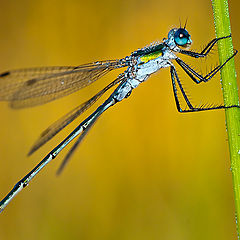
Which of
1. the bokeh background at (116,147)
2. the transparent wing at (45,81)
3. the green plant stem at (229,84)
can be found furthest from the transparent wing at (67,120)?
the green plant stem at (229,84)

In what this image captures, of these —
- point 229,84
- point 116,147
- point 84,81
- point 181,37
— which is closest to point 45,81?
point 84,81

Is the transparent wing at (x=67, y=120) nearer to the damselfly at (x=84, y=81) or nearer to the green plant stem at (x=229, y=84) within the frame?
the damselfly at (x=84, y=81)

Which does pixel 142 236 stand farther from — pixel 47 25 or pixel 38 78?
pixel 47 25

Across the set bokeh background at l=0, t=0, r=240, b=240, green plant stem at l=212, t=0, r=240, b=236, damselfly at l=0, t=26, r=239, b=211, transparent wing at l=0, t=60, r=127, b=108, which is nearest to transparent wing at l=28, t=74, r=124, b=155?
damselfly at l=0, t=26, r=239, b=211

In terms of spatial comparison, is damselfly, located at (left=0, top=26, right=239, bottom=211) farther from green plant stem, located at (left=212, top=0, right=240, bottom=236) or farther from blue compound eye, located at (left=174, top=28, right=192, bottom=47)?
green plant stem, located at (left=212, top=0, right=240, bottom=236)

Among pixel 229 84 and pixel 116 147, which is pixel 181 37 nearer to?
pixel 229 84

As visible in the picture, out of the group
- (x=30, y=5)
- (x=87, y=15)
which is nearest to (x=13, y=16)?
(x=30, y=5)

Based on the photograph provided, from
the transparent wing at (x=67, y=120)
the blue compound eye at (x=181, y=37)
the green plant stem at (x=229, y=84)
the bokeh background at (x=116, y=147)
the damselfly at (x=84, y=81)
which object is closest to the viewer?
the green plant stem at (x=229, y=84)

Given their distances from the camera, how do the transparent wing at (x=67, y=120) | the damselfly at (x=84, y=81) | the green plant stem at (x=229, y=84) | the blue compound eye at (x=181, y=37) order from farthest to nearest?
the transparent wing at (x=67, y=120) < the damselfly at (x=84, y=81) < the blue compound eye at (x=181, y=37) < the green plant stem at (x=229, y=84)
